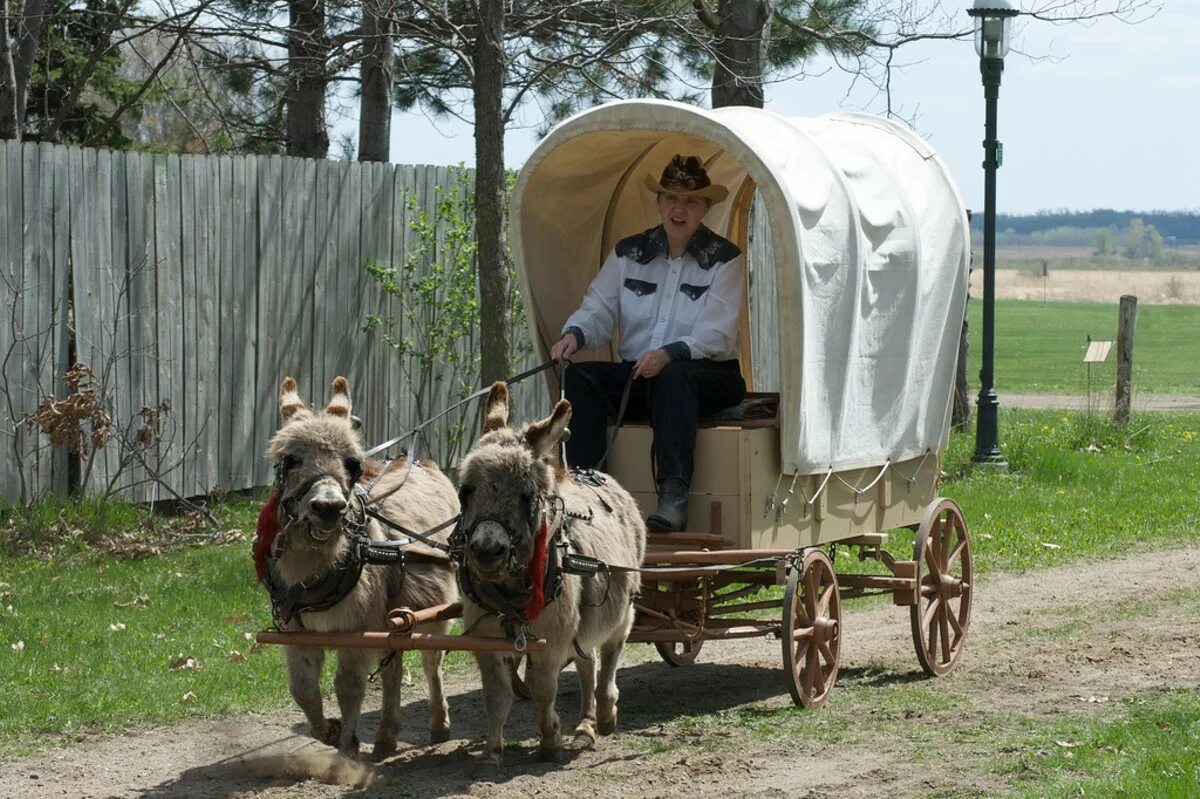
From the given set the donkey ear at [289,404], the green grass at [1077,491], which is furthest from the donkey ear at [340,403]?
the green grass at [1077,491]

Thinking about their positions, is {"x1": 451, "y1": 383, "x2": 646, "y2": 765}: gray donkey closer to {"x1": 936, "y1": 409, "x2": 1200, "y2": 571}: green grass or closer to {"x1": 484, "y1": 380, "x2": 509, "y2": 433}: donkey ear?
{"x1": 484, "y1": 380, "x2": 509, "y2": 433}: donkey ear

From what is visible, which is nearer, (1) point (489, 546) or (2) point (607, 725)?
(1) point (489, 546)

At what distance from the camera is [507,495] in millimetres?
6855

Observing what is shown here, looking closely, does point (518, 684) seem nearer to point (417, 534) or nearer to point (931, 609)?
point (417, 534)

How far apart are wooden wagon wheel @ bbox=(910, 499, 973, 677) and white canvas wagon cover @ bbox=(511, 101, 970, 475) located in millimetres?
456

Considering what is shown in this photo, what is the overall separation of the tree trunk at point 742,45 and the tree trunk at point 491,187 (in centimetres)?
334

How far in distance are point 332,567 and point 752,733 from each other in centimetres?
220

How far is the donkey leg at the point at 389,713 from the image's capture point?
7.54 meters

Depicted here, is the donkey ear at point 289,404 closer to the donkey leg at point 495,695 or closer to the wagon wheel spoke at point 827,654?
the donkey leg at point 495,695

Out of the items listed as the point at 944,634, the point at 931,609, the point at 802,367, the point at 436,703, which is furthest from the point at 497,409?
the point at 944,634

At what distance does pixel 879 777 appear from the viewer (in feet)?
22.6

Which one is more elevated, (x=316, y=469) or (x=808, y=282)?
(x=808, y=282)

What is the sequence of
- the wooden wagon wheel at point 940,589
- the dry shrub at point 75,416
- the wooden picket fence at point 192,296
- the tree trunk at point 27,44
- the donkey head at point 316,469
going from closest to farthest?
1. the donkey head at point 316,469
2. the wooden wagon wheel at point 940,589
3. the dry shrub at point 75,416
4. the wooden picket fence at point 192,296
5. the tree trunk at point 27,44

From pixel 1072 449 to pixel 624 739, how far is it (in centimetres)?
1159
